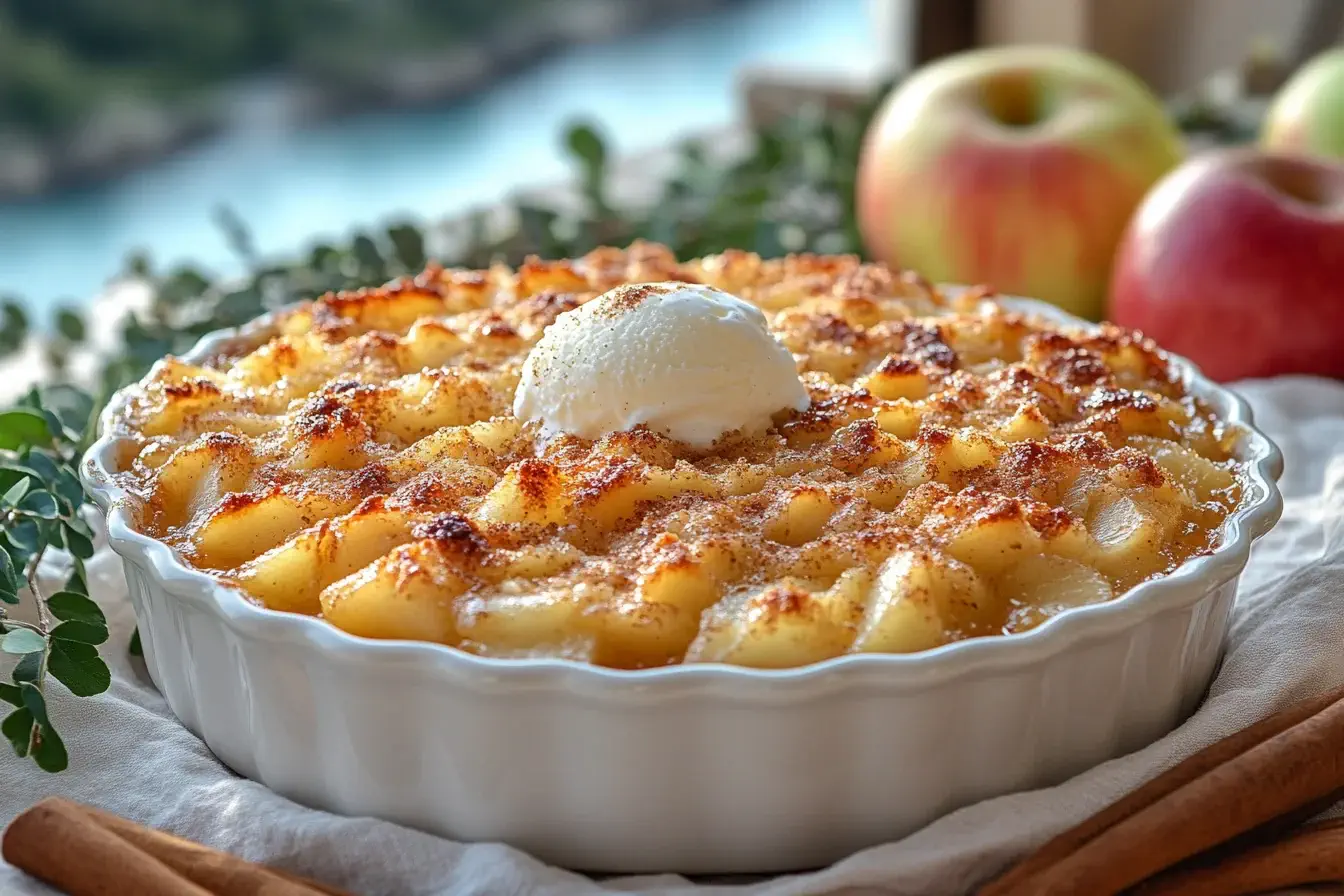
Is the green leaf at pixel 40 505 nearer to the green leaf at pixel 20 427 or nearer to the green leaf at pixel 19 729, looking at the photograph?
the green leaf at pixel 20 427

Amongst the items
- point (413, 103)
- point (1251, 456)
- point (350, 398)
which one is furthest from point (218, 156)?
point (1251, 456)

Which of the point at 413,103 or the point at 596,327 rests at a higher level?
the point at 596,327

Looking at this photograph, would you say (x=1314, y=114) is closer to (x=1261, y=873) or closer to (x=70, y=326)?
(x=1261, y=873)

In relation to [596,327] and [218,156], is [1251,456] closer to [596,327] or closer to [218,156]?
[596,327]

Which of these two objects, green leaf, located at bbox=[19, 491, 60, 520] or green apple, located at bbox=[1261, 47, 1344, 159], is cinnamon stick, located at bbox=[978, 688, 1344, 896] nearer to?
green leaf, located at bbox=[19, 491, 60, 520]

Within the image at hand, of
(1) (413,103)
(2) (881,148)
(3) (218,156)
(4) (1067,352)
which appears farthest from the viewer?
(1) (413,103)

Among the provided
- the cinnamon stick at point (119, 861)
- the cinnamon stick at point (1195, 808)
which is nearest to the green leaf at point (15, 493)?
the cinnamon stick at point (119, 861)

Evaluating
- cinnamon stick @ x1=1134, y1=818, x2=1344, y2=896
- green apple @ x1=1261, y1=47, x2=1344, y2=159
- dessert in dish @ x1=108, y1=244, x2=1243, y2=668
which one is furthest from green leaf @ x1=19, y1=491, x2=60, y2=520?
green apple @ x1=1261, y1=47, x2=1344, y2=159
